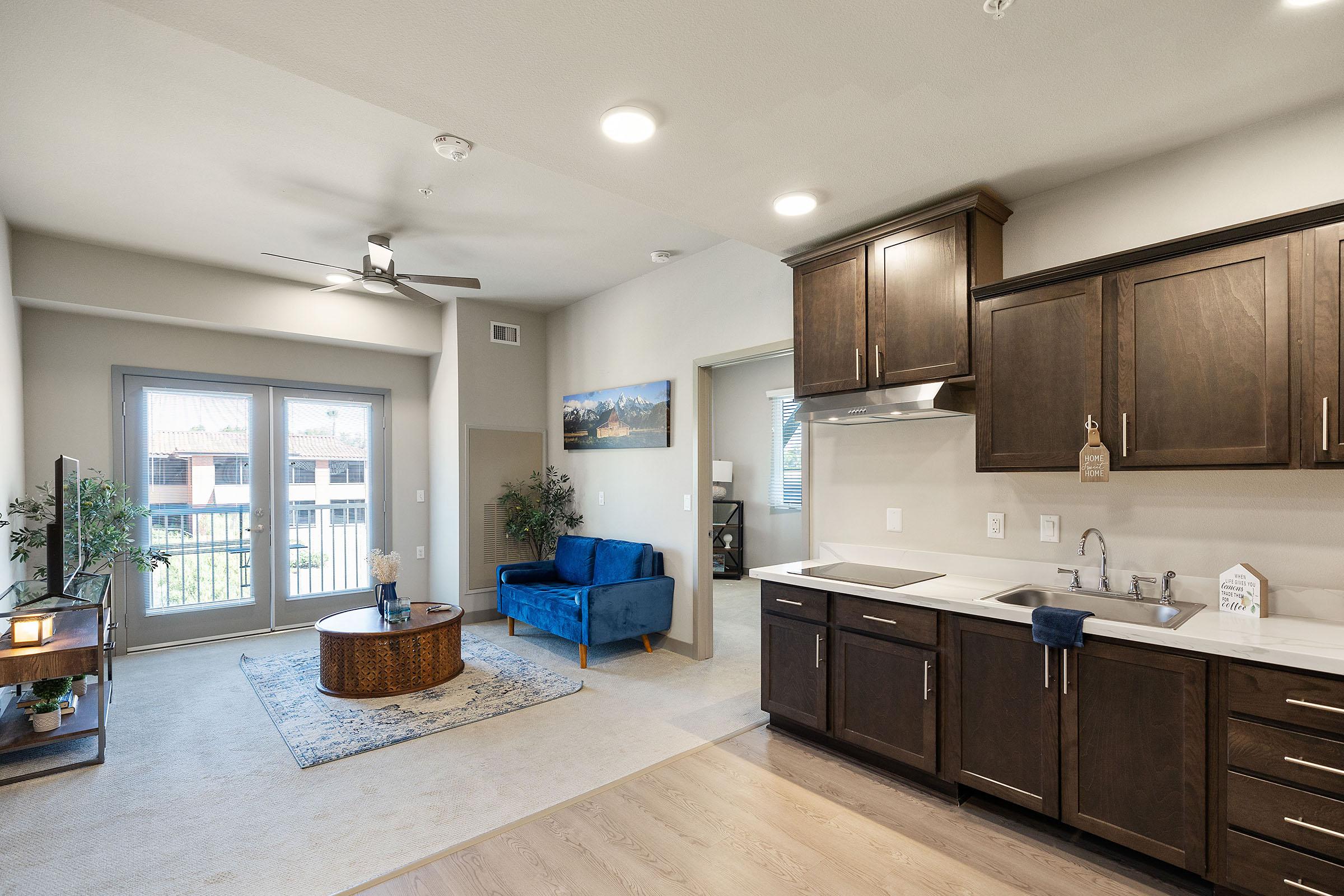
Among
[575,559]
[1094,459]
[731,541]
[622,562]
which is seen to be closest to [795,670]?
[1094,459]

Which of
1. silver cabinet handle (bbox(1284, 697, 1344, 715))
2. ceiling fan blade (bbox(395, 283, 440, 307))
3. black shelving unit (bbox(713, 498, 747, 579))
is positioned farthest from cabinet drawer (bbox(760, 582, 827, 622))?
black shelving unit (bbox(713, 498, 747, 579))

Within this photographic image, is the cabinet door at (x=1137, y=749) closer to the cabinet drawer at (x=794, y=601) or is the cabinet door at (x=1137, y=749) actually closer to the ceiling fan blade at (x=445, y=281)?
the cabinet drawer at (x=794, y=601)

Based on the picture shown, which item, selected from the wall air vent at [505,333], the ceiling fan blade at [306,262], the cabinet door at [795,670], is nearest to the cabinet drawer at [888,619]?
the cabinet door at [795,670]

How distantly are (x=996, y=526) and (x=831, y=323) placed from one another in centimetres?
126

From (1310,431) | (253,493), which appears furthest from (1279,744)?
(253,493)

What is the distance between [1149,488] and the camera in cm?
256

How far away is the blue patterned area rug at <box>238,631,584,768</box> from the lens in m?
3.31

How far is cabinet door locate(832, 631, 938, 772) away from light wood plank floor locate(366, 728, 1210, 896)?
18cm

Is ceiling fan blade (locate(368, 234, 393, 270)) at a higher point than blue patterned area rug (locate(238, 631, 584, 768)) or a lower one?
higher

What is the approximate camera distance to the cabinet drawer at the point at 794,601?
10.1 ft

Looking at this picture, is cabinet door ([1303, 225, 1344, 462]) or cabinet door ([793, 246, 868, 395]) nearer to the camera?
cabinet door ([1303, 225, 1344, 462])

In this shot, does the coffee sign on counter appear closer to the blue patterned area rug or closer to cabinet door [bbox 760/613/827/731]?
cabinet door [bbox 760/613/827/731]

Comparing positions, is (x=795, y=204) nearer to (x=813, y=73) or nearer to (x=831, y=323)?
(x=831, y=323)

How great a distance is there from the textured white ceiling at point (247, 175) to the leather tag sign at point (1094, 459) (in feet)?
8.55
